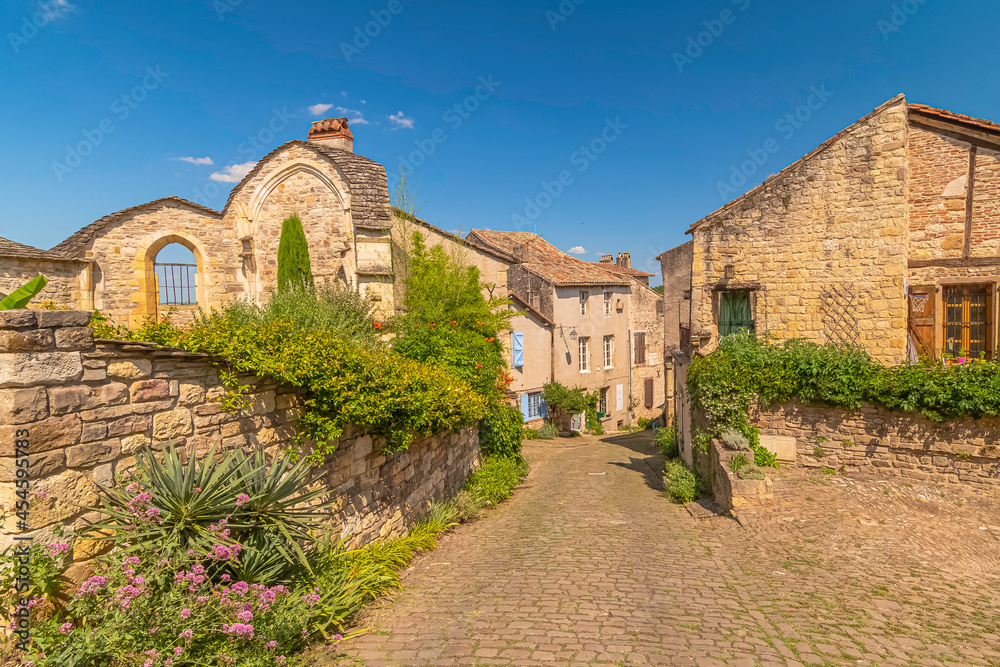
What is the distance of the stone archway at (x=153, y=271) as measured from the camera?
11992mm

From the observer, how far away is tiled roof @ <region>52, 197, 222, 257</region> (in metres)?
11.2

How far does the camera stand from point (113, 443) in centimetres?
423

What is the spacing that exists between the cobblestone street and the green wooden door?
3.60 m

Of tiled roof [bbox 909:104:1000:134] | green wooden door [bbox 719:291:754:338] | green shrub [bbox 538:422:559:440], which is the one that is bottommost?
green shrub [bbox 538:422:559:440]

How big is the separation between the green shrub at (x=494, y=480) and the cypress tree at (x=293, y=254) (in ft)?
18.6

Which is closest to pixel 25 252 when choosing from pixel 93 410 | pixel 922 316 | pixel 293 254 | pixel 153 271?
pixel 153 271

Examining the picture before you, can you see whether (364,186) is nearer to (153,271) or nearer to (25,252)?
(153,271)

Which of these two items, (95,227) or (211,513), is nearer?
(211,513)

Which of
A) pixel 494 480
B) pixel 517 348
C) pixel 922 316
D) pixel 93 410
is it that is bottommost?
pixel 494 480

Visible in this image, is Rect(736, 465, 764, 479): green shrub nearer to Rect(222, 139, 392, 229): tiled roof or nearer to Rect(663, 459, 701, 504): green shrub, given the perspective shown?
Rect(663, 459, 701, 504): green shrub

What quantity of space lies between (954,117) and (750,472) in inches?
314

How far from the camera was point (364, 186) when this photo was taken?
10906 mm

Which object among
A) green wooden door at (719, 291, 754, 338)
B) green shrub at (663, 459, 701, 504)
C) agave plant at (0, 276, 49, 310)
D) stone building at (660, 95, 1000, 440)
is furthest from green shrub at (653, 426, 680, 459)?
agave plant at (0, 276, 49, 310)

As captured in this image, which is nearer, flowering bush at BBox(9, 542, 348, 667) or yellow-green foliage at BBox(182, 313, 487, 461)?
flowering bush at BBox(9, 542, 348, 667)
